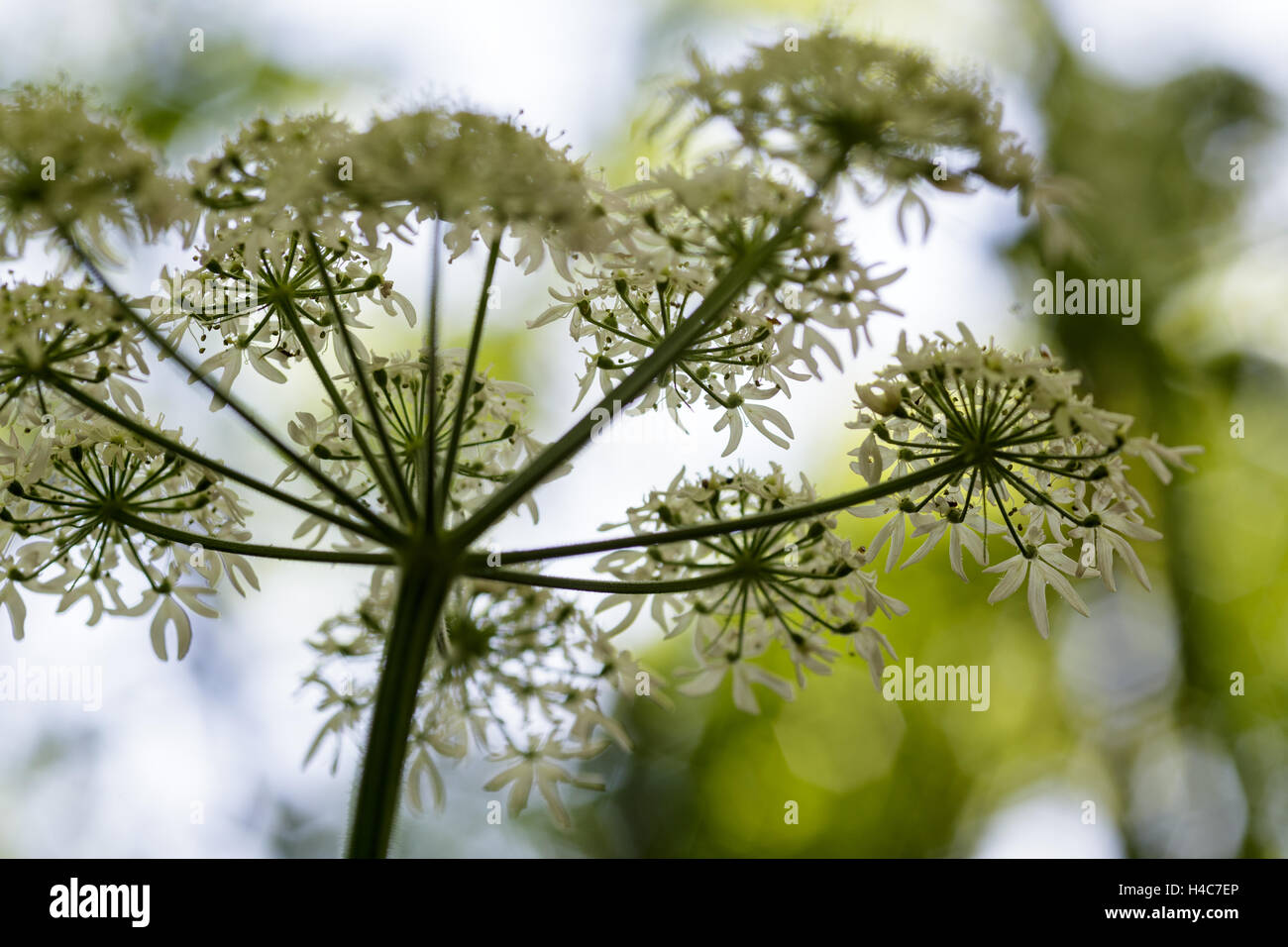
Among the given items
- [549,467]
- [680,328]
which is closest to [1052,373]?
[680,328]

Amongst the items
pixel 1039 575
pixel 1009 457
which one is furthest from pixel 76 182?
pixel 1039 575

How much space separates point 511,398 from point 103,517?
132cm

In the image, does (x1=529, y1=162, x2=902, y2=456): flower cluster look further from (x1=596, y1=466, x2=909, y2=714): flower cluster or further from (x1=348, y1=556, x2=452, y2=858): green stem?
(x1=348, y1=556, x2=452, y2=858): green stem

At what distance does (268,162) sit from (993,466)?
2.17 metres

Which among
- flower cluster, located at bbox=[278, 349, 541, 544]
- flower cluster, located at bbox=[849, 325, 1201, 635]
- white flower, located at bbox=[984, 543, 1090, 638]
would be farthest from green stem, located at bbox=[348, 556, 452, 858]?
white flower, located at bbox=[984, 543, 1090, 638]

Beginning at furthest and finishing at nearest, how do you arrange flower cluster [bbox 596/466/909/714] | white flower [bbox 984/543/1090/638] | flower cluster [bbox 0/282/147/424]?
1. white flower [bbox 984/543/1090/638]
2. flower cluster [bbox 596/466/909/714]
3. flower cluster [bbox 0/282/147/424]

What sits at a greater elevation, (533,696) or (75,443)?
(75,443)

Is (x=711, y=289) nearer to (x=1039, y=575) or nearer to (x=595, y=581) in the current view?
(x=595, y=581)

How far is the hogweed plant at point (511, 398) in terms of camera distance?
234 cm

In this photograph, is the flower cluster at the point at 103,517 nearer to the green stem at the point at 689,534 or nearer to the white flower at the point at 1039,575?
the green stem at the point at 689,534

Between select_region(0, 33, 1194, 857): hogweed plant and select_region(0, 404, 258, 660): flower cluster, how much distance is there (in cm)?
1

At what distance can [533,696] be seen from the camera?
3021 mm

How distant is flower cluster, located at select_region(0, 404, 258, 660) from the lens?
2.96 meters

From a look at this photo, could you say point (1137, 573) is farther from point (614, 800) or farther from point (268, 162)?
→ point (614, 800)
